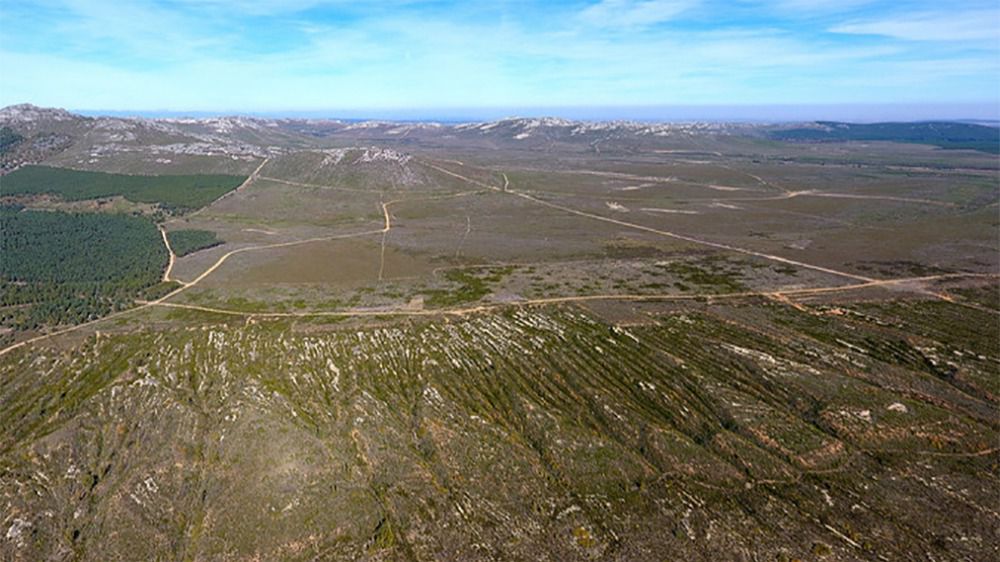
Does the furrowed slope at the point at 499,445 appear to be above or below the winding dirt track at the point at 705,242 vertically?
below

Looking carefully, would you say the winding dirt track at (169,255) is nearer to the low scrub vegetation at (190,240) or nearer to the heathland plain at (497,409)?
the low scrub vegetation at (190,240)

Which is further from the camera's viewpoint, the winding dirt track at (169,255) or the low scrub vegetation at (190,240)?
the low scrub vegetation at (190,240)

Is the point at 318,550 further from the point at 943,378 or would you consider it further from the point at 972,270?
the point at 972,270

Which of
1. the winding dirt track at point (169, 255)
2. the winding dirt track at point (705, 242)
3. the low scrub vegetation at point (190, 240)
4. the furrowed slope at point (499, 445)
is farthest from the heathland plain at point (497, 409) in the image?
the low scrub vegetation at point (190, 240)

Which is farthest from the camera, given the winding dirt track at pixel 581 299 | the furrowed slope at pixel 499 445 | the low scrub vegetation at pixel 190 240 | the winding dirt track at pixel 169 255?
the low scrub vegetation at pixel 190 240

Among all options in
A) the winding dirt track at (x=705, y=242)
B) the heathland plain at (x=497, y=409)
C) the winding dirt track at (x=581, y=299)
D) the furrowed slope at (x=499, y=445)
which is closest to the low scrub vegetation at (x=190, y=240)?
the heathland plain at (x=497, y=409)

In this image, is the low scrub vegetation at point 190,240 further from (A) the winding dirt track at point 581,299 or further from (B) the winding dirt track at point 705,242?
(B) the winding dirt track at point 705,242

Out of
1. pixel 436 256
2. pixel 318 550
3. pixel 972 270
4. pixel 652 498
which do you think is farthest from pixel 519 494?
pixel 972 270

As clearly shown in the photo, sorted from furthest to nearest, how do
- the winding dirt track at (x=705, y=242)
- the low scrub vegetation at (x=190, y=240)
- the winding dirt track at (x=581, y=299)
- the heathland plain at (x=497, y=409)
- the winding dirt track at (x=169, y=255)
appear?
1. the low scrub vegetation at (x=190, y=240)
2. the winding dirt track at (x=705, y=242)
3. the winding dirt track at (x=169, y=255)
4. the winding dirt track at (x=581, y=299)
5. the heathland plain at (x=497, y=409)

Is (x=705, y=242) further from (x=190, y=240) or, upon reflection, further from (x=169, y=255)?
(x=190, y=240)

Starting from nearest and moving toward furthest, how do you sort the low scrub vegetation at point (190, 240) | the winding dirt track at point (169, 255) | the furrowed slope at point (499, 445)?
the furrowed slope at point (499, 445)
the winding dirt track at point (169, 255)
the low scrub vegetation at point (190, 240)

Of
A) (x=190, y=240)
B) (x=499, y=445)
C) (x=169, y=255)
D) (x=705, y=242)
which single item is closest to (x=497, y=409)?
(x=499, y=445)

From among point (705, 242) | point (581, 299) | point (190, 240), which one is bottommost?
point (581, 299)

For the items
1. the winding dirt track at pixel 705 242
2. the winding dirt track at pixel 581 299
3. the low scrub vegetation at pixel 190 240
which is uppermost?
the winding dirt track at pixel 705 242
